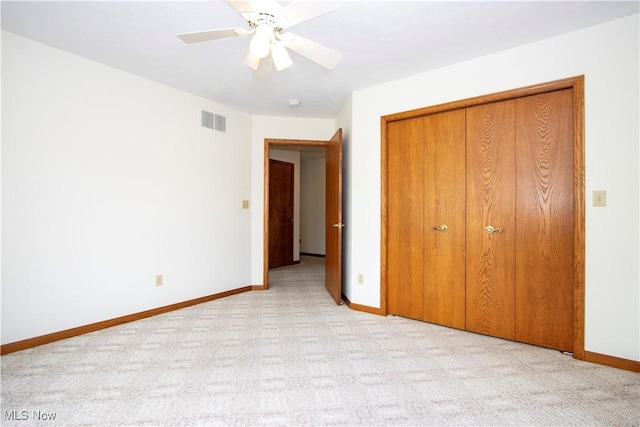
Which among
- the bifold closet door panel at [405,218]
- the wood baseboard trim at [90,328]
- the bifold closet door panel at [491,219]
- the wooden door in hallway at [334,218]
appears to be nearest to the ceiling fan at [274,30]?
the bifold closet door panel at [405,218]

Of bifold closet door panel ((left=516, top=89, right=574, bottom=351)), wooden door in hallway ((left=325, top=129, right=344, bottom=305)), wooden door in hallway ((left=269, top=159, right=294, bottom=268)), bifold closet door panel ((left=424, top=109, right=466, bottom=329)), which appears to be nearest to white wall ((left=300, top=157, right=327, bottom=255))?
wooden door in hallway ((left=269, top=159, right=294, bottom=268))

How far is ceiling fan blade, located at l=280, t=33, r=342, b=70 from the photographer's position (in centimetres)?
178

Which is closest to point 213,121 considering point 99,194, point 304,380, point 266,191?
point 266,191

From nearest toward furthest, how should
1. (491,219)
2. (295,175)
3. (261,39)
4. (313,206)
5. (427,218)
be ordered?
1. (261,39)
2. (491,219)
3. (427,218)
4. (295,175)
5. (313,206)

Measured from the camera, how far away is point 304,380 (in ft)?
6.28

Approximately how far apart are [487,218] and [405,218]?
2.33 ft

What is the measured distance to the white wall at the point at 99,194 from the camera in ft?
7.52

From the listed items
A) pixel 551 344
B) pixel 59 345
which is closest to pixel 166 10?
pixel 59 345

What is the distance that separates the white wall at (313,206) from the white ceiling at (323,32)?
4252 millimetres

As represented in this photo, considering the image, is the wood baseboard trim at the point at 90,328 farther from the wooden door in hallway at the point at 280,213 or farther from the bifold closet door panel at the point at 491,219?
the bifold closet door panel at the point at 491,219

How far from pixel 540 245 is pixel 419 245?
0.94 meters

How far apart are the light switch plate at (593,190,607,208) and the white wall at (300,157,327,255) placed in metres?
5.44

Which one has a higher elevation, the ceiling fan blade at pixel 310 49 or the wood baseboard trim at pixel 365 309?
the ceiling fan blade at pixel 310 49

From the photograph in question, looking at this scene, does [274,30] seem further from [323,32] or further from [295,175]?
[295,175]
